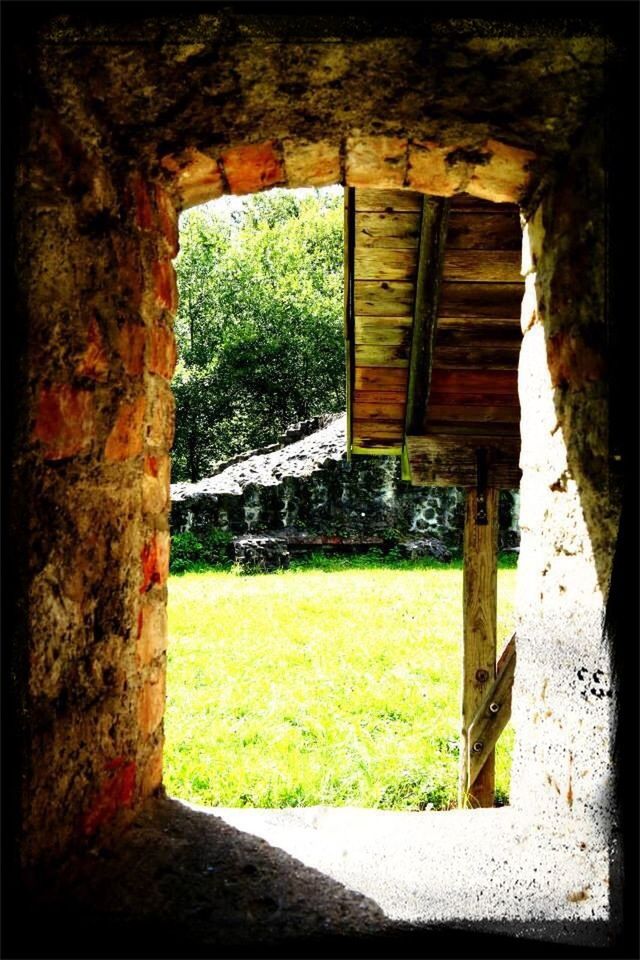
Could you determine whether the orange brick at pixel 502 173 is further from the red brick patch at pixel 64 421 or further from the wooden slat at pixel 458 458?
the wooden slat at pixel 458 458

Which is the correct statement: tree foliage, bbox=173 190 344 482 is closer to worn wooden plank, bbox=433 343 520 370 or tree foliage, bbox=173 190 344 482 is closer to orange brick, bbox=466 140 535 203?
worn wooden plank, bbox=433 343 520 370

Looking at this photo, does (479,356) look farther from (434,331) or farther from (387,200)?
(387,200)

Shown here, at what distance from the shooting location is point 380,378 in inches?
136

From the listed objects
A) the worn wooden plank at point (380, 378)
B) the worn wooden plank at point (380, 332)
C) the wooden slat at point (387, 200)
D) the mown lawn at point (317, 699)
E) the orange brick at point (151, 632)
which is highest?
the wooden slat at point (387, 200)

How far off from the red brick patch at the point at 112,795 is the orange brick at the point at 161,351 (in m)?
0.98

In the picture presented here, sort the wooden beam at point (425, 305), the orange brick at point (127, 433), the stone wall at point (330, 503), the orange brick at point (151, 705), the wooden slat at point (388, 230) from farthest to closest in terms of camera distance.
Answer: the stone wall at point (330, 503), the wooden slat at point (388, 230), the wooden beam at point (425, 305), the orange brick at point (151, 705), the orange brick at point (127, 433)

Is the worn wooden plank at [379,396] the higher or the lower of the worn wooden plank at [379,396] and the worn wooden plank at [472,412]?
the higher

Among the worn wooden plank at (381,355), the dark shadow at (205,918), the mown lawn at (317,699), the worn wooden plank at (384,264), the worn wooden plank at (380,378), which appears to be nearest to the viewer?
the dark shadow at (205,918)

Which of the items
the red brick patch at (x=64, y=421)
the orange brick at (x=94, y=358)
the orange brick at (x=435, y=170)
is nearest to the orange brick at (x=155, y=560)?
the red brick patch at (x=64, y=421)

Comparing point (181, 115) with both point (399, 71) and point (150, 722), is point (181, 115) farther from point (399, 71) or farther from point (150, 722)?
point (150, 722)

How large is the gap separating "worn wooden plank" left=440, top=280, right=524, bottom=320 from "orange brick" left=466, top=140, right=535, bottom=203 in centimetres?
93

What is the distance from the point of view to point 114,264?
5.09 feet

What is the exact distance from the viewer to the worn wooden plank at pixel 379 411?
360 cm

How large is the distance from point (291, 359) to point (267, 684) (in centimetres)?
2060
